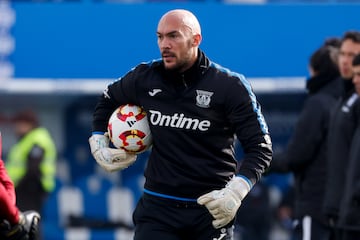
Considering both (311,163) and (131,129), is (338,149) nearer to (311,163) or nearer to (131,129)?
(311,163)

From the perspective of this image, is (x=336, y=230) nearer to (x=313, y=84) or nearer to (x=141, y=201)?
(x=313, y=84)

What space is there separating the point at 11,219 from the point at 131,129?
3.36 feet

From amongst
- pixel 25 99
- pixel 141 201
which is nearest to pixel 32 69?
pixel 25 99

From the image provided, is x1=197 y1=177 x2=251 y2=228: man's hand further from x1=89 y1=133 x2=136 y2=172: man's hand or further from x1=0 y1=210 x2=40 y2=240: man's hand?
x1=0 y1=210 x2=40 y2=240: man's hand

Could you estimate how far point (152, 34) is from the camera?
13.5m

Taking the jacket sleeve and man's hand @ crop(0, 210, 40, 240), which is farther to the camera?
man's hand @ crop(0, 210, 40, 240)

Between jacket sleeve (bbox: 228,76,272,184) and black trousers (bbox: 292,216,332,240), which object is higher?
jacket sleeve (bbox: 228,76,272,184)

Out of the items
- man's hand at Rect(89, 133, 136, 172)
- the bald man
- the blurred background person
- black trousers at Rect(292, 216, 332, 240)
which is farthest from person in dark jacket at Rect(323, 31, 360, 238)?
the blurred background person

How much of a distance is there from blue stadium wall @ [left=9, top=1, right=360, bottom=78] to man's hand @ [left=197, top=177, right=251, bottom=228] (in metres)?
7.41

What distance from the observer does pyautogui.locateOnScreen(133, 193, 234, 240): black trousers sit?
248 inches

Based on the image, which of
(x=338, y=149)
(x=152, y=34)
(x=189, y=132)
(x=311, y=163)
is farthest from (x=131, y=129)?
(x=152, y=34)

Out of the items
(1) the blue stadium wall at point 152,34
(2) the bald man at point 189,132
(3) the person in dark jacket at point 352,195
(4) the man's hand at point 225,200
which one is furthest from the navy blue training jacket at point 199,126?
(1) the blue stadium wall at point 152,34

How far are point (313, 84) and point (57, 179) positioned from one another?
7.13 m

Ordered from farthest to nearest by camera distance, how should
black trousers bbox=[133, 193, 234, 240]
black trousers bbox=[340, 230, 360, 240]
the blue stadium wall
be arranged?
the blue stadium wall → black trousers bbox=[340, 230, 360, 240] → black trousers bbox=[133, 193, 234, 240]
